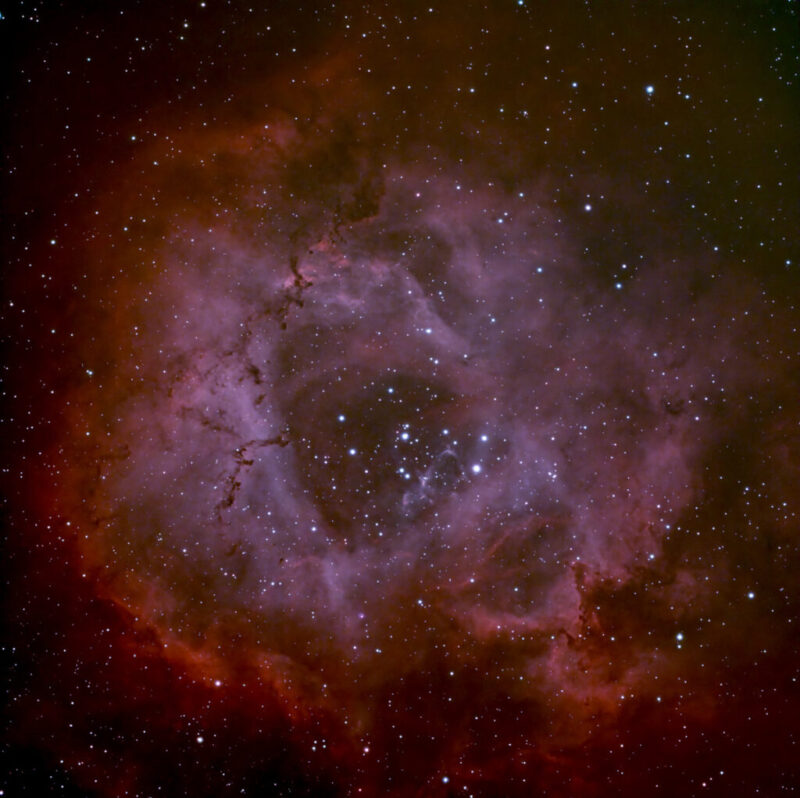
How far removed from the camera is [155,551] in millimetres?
5008

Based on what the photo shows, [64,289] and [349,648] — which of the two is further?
[349,648]

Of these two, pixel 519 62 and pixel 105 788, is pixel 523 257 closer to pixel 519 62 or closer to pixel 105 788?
pixel 519 62

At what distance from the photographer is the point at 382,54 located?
15.7 ft

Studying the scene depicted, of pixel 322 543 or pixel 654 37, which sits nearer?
pixel 654 37

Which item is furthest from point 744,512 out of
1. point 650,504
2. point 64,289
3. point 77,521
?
point 64,289

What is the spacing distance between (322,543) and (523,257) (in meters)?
3.64

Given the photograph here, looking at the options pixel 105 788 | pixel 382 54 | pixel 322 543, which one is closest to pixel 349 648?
pixel 322 543

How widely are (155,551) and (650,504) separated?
5.13m

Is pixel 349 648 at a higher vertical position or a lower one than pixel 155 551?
lower

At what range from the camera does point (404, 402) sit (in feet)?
17.0

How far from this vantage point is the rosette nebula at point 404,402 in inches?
188

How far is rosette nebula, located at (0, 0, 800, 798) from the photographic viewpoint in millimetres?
4773

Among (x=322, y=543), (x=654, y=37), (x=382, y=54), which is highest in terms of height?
(x=382, y=54)

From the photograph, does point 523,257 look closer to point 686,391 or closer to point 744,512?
point 686,391
